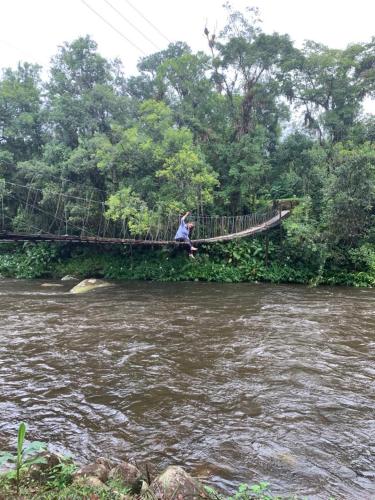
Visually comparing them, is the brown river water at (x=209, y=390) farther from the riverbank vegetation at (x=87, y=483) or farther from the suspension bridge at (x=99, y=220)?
the suspension bridge at (x=99, y=220)

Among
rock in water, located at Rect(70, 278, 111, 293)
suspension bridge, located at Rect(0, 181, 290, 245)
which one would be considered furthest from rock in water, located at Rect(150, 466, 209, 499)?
suspension bridge, located at Rect(0, 181, 290, 245)

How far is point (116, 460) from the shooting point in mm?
2660

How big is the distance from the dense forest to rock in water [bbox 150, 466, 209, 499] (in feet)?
29.6

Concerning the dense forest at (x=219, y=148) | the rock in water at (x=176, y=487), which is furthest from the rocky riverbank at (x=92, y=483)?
the dense forest at (x=219, y=148)

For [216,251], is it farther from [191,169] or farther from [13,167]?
[13,167]

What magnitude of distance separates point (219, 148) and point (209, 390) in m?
11.5

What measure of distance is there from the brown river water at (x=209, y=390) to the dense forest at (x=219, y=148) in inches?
171

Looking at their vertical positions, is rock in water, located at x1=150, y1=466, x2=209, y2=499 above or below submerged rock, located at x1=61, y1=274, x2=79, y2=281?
A: above

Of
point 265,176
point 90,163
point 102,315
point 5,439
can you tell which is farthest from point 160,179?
point 5,439

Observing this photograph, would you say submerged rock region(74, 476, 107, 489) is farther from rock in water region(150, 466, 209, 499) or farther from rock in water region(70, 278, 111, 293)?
rock in water region(70, 278, 111, 293)

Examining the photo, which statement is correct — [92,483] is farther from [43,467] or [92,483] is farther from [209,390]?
[209,390]

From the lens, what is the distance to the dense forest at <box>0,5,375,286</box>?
11.3 meters

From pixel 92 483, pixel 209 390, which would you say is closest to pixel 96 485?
pixel 92 483

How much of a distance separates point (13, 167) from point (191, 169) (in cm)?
807
